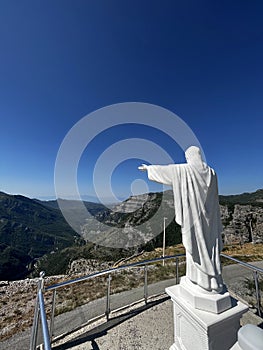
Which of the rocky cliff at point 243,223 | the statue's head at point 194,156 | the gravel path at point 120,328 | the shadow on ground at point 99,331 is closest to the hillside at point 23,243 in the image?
the rocky cliff at point 243,223

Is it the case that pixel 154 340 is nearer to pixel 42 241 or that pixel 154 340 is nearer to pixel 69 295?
pixel 69 295

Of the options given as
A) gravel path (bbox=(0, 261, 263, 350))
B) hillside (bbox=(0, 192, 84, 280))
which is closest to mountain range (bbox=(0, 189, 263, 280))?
hillside (bbox=(0, 192, 84, 280))

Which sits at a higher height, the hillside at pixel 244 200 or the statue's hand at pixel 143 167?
the hillside at pixel 244 200

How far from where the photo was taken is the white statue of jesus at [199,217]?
244cm

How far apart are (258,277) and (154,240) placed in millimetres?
39374

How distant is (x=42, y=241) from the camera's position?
380 feet

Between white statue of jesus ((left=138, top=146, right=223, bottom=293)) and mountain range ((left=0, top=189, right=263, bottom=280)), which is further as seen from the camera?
mountain range ((left=0, top=189, right=263, bottom=280))

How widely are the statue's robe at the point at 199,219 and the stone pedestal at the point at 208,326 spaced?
29 cm

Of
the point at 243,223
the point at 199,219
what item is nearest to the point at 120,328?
the point at 199,219

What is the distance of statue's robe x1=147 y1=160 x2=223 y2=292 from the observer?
2.44m

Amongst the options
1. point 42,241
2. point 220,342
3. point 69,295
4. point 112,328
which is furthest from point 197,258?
point 42,241

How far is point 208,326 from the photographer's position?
214cm

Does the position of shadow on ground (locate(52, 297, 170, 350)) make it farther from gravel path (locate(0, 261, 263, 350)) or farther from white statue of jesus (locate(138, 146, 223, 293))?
white statue of jesus (locate(138, 146, 223, 293))

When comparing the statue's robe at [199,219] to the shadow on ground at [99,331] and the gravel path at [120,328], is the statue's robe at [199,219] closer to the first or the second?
the gravel path at [120,328]
